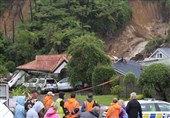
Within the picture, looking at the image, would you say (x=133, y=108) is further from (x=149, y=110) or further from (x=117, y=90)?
(x=117, y=90)

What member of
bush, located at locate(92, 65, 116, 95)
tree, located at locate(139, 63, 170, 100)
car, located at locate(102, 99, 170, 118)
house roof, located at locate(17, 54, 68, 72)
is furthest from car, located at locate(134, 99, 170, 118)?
house roof, located at locate(17, 54, 68, 72)

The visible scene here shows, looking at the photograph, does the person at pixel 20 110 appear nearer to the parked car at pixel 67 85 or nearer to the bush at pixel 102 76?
the bush at pixel 102 76

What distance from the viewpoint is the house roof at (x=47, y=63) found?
50875 mm

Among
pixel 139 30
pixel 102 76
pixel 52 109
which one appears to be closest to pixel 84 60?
pixel 102 76

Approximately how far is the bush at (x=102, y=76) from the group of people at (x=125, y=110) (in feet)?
82.9

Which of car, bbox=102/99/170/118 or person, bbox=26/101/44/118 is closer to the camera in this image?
person, bbox=26/101/44/118

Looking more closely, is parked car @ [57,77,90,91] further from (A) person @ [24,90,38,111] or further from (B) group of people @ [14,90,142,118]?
(A) person @ [24,90,38,111]

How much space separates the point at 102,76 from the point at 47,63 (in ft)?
38.1

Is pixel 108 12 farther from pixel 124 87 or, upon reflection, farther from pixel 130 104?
pixel 130 104

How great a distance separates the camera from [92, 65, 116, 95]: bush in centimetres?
4150

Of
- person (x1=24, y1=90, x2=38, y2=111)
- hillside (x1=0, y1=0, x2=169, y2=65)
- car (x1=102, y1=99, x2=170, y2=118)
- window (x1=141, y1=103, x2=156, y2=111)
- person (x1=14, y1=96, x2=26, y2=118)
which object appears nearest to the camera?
person (x1=14, y1=96, x2=26, y2=118)

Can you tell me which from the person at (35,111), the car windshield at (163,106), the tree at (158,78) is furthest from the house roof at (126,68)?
the person at (35,111)

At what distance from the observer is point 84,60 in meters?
45.1

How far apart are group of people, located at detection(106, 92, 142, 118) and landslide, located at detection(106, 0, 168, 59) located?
5188cm
